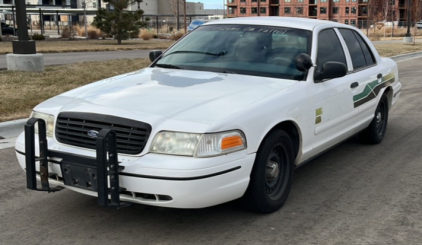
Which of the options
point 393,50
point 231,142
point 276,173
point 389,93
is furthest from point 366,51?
point 393,50

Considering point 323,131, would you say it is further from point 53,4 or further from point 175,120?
point 53,4

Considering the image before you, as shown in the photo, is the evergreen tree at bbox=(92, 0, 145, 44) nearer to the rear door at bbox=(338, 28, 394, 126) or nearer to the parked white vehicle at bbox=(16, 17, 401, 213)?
the rear door at bbox=(338, 28, 394, 126)

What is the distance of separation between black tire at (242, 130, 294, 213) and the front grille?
0.93m

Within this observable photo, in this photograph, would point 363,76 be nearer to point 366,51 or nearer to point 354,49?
point 354,49

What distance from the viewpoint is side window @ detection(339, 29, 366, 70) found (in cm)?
590

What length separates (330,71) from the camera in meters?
4.80

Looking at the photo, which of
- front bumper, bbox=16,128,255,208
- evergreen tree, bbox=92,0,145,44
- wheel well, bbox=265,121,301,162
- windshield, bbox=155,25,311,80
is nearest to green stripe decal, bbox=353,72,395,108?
windshield, bbox=155,25,311,80

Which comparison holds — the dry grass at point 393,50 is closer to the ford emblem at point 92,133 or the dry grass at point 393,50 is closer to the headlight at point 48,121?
the headlight at point 48,121

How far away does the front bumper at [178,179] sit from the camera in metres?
3.47

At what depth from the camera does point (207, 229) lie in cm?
397

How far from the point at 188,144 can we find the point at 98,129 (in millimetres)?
676

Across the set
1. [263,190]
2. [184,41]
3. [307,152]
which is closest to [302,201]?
[307,152]

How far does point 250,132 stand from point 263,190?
527mm

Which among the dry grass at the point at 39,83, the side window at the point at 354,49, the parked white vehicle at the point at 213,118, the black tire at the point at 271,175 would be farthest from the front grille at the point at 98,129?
the dry grass at the point at 39,83
